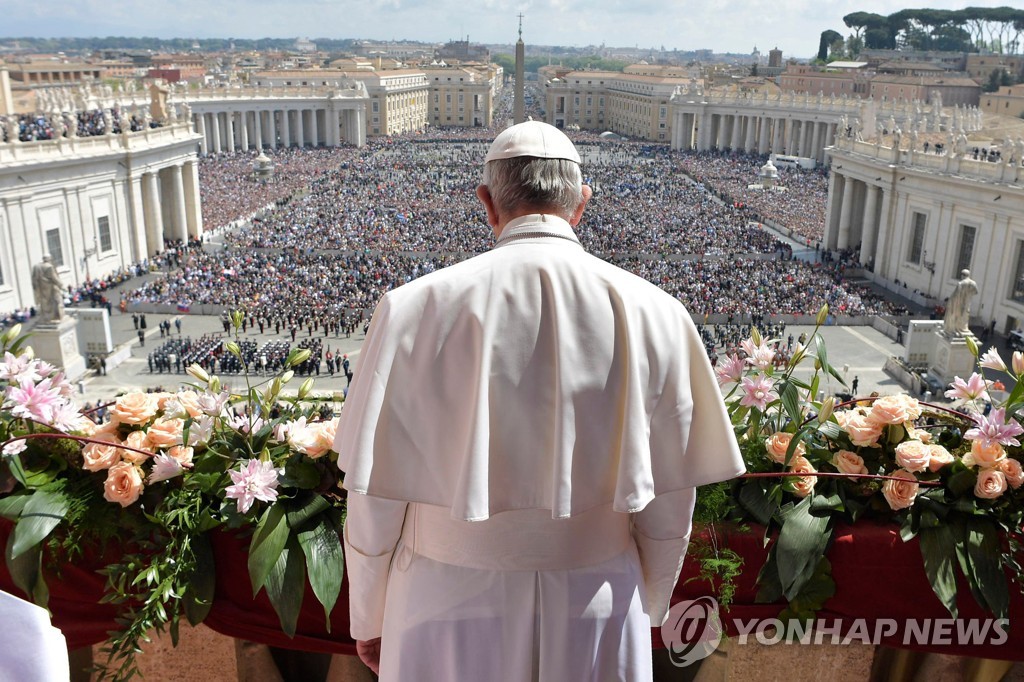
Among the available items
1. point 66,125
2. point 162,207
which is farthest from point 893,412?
point 162,207

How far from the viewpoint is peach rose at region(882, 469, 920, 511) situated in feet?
11.8

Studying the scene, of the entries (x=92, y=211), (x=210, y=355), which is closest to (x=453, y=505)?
(x=210, y=355)

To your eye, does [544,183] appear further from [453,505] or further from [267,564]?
[267,564]

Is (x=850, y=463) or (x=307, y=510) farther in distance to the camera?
(x=850, y=463)

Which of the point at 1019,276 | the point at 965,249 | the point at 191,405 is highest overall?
the point at 191,405

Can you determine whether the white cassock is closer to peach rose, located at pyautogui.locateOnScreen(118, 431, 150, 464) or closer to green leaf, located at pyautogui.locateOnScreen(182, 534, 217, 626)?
green leaf, located at pyautogui.locateOnScreen(182, 534, 217, 626)

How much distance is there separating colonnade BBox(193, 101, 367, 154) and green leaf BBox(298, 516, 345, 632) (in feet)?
240

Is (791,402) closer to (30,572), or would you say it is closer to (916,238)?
(30,572)

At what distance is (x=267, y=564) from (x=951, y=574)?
2784mm

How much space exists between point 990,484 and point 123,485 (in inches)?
139

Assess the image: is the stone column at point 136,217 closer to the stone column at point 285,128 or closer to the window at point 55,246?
the window at point 55,246

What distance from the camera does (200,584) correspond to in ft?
11.6

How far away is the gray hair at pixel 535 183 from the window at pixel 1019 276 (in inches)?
1227

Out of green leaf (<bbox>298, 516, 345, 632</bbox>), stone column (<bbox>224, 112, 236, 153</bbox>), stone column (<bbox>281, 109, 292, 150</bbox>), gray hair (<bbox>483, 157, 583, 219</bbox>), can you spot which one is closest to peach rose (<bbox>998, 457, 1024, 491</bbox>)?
gray hair (<bbox>483, 157, 583, 219</bbox>)
